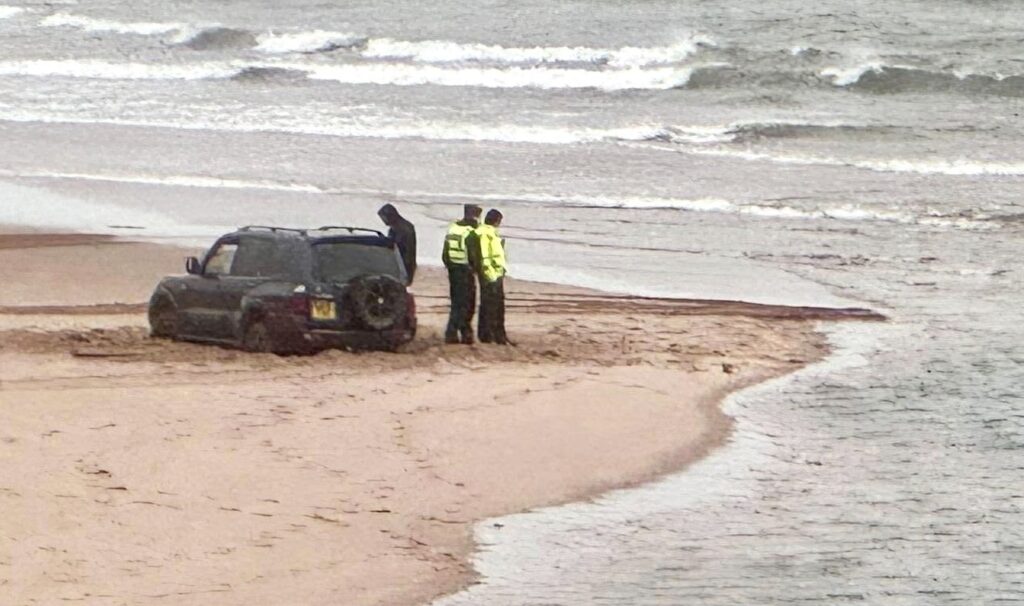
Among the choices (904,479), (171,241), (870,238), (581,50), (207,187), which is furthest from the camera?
(581,50)

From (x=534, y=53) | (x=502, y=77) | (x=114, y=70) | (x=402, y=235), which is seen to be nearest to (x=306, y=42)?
(x=114, y=70)

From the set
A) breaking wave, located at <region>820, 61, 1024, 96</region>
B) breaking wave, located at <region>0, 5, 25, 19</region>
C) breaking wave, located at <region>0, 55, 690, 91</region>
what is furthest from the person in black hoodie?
breaking wave, located at <region>0, 5, 25, 19</region>

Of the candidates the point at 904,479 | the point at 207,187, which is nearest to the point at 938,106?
the point at 207,187

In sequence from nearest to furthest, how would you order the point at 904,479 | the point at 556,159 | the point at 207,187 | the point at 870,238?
the point at 904,479, the point at 870,238, the point at 207,187, the point at 556,159

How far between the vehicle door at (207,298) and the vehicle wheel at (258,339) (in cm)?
32

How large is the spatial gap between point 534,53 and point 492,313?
88.1 ft

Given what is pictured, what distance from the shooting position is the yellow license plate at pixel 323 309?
1541 cm

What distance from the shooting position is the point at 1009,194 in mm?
28125

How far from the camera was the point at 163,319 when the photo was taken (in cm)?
1633

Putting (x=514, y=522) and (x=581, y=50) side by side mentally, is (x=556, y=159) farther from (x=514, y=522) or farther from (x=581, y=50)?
(x=514, y=522)

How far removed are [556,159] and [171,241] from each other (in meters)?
10.8

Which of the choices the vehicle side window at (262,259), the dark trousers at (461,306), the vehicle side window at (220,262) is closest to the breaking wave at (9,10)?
the vehicle side window at (220,262)

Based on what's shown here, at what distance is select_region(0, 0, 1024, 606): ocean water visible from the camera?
1082 cm

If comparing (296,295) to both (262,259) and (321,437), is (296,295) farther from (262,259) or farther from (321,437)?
(321,437)
